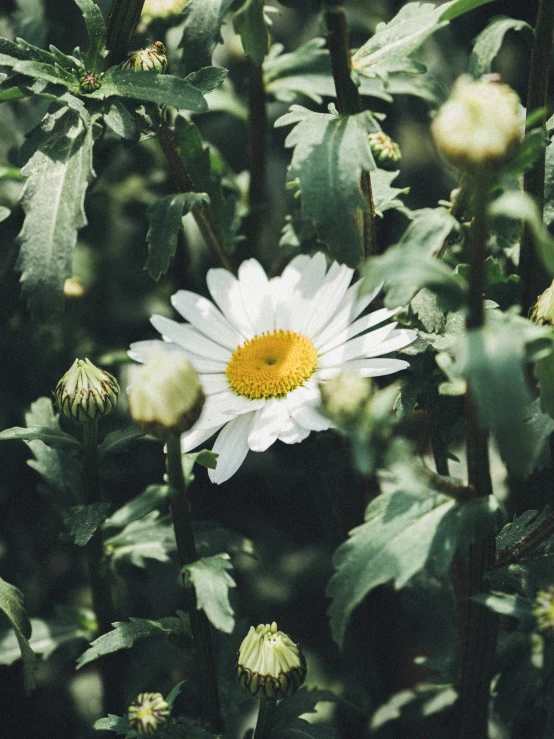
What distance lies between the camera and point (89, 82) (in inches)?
36.1

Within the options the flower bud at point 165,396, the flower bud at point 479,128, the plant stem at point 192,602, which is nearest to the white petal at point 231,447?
the plant stem at point 192,602

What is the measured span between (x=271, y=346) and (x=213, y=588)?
1.30 ft

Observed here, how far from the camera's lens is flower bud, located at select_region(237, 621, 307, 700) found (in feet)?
2.67

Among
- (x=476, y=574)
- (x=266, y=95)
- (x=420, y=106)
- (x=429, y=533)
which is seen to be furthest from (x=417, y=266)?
(x=420, y=106)

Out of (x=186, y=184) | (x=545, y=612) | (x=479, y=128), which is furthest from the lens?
(x=186, y=184)

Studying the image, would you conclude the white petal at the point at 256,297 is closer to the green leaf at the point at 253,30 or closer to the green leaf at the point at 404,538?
the green leaf at the point at 253,30

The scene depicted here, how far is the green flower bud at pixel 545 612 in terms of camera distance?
0.69 meters

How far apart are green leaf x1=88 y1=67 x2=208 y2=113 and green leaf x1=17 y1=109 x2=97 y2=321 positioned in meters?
0.05

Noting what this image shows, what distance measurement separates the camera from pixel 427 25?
0.90 metres

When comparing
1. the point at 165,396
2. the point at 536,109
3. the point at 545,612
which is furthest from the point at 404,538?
the point at 536,109

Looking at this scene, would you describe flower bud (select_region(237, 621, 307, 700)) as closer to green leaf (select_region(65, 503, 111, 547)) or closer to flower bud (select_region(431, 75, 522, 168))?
green leaf (select_region(65, 503, 111, 547))

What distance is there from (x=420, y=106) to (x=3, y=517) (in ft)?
3.22

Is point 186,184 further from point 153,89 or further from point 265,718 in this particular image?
point 265,718

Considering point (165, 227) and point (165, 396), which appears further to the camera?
point (165, 227)
